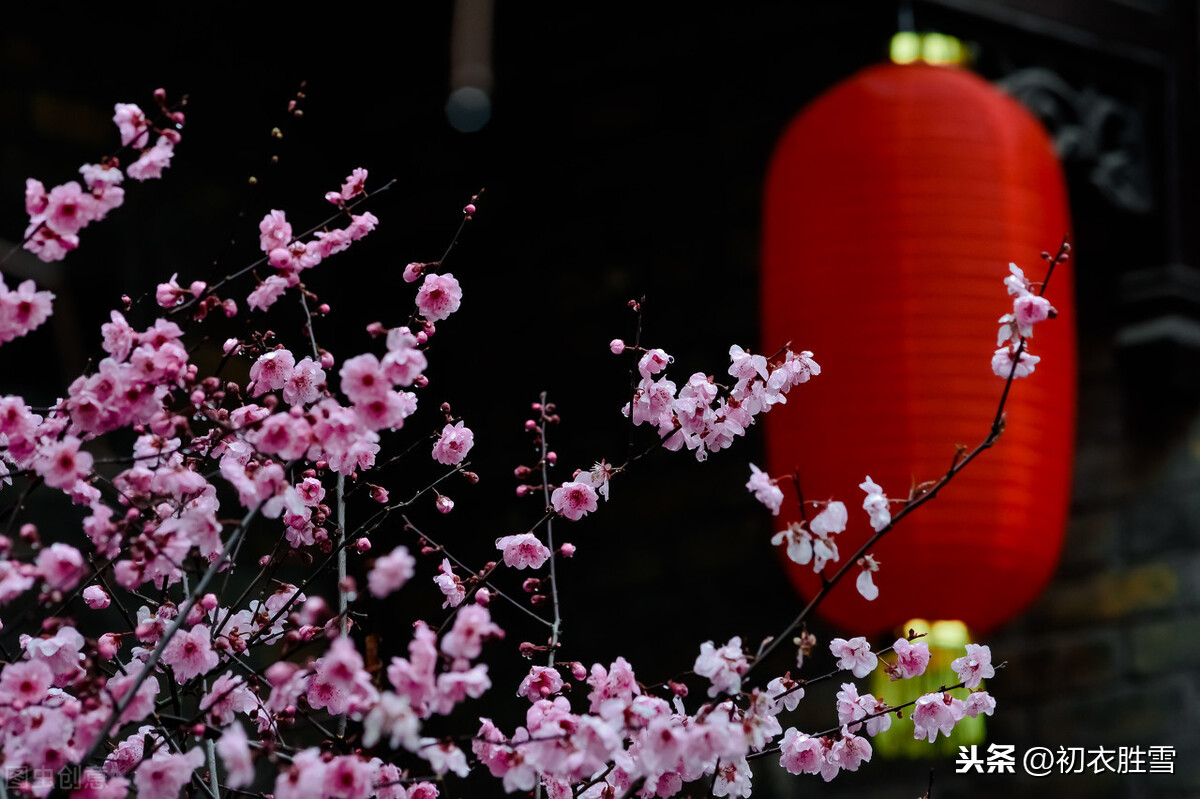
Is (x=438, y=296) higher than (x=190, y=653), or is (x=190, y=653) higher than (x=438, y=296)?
(x=438, y=296)

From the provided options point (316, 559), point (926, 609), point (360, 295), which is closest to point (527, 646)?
point (926, 609)

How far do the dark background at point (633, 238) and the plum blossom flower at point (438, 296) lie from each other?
5.67 ft

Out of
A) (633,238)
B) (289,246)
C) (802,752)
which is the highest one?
(633,238)

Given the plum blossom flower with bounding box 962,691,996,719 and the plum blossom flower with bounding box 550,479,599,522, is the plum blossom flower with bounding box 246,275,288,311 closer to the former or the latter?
the plum blossom flower with bounding box 550,479,599,522

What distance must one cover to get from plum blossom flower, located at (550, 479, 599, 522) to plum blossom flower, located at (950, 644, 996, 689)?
376 mm

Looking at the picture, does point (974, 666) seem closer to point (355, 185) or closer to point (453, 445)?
point (453, 445)

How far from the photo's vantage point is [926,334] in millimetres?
2443

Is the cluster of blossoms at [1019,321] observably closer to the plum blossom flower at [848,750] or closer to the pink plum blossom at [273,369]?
the plum blossom flower at [848,750]

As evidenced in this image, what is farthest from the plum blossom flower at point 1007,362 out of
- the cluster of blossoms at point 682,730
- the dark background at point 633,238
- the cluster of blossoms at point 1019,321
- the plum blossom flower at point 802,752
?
the dark background at point 633,238

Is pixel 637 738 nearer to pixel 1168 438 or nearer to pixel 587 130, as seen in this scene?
pixel 1168 438

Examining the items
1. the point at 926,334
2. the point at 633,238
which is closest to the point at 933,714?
the point at 926,334

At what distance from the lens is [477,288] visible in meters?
4.09

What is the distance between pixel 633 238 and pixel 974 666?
250 centimetres

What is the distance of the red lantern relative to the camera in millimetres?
2416
